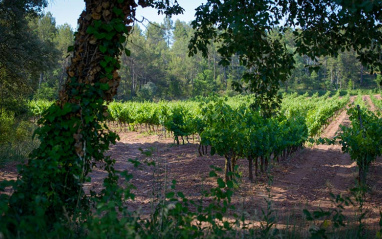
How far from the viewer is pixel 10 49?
37.3ft

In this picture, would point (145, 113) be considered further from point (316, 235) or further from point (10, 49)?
point (316, 235)

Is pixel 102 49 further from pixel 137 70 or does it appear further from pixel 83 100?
pixel 137 70

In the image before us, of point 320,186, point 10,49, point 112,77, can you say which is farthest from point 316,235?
point 10,49

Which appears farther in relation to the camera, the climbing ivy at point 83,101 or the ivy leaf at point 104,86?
the ivy leaf at point 104,86

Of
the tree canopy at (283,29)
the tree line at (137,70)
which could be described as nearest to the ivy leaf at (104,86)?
the tree canopy at (283,29)

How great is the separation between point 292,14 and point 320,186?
4.71 metres

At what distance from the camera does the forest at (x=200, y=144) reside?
2.70 metres

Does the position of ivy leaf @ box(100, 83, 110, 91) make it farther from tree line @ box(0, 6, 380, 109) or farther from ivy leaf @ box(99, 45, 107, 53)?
tree line @ box(0, 6, 380, 109)

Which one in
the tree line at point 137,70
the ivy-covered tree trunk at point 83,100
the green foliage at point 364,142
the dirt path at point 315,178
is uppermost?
the tree line at point 137,70

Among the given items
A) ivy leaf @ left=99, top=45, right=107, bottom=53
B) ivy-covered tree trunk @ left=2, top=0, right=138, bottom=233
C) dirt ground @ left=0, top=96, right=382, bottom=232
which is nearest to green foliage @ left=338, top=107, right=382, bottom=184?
dirt ground @ left=0, top=96, right=382, bottom=232

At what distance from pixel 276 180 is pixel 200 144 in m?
2.95

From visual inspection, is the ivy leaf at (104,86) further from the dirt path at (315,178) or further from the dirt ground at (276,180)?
the dirt path at (315,178)

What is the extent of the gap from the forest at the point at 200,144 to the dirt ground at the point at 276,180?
0.04m

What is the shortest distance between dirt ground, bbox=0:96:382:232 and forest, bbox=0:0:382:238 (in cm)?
4
